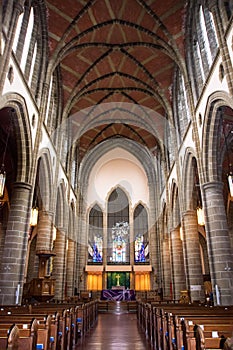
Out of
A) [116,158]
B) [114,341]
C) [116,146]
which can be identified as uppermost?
[116,146]

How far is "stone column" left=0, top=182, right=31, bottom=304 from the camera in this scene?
9.95m

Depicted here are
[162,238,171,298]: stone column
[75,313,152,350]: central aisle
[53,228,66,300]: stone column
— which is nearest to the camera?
[75,313,152,350]: central aisle

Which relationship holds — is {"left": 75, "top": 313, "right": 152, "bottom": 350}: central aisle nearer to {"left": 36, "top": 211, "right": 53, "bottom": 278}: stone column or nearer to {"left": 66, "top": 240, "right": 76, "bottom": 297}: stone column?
{"left": 36, "top": 211, "right": 53, "bottom": 278}: stone column

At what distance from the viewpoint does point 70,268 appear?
71.2 feet

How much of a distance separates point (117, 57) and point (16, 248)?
13.1 metres

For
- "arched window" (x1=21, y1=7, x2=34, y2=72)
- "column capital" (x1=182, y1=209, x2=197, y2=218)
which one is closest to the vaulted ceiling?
"arched window" (x1=21, y1=7, x2=34, y2=72)

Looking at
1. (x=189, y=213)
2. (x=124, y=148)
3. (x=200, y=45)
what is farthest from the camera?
(x=124, y=148)

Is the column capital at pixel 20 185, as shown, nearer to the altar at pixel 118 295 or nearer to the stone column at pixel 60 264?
the stone column at pixel 60 264

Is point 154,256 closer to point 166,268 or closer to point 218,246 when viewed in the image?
point 166,268

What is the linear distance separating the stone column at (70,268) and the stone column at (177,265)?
8013mm

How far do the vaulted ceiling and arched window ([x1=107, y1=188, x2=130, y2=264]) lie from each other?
282 inches

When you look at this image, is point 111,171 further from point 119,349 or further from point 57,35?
point 119,349

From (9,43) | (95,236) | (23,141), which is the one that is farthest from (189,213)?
(95,236)

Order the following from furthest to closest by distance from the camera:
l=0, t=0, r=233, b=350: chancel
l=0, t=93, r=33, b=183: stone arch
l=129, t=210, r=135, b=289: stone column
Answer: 1. l=129, t=210, r=135, b=289: stone column
2. l=0, t=93, r=33, b=183: stone arch
3. l=0, t=0, r=233, b=350: chancel
